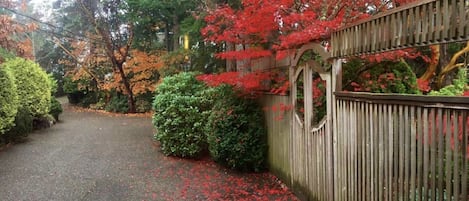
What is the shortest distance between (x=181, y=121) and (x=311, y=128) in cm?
383

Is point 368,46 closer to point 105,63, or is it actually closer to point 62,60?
point 105,63

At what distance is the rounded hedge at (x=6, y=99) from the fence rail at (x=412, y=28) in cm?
823

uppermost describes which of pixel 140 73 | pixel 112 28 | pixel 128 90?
pixel 112 28

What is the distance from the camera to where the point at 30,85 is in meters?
11.4

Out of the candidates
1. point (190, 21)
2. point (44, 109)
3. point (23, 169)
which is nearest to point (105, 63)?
point (44, 109)

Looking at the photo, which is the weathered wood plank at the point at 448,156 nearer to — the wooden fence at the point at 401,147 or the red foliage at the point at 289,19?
the wooden fence at the point at 401,147

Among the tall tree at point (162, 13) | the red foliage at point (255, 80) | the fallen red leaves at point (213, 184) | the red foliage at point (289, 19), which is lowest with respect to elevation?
the fallen red leaves at point (213, 184)

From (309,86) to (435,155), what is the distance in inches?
93.0

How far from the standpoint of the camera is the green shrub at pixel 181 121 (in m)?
7.73

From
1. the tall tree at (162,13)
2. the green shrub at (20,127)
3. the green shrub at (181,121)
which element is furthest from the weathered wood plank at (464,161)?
the green shrub at (20,127)

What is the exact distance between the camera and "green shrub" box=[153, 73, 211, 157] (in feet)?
25.4

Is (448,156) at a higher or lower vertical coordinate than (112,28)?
lower

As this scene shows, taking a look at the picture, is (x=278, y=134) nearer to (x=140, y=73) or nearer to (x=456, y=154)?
(x=456, y=154)

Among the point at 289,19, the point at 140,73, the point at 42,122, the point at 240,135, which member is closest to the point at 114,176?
the point at 240,135
